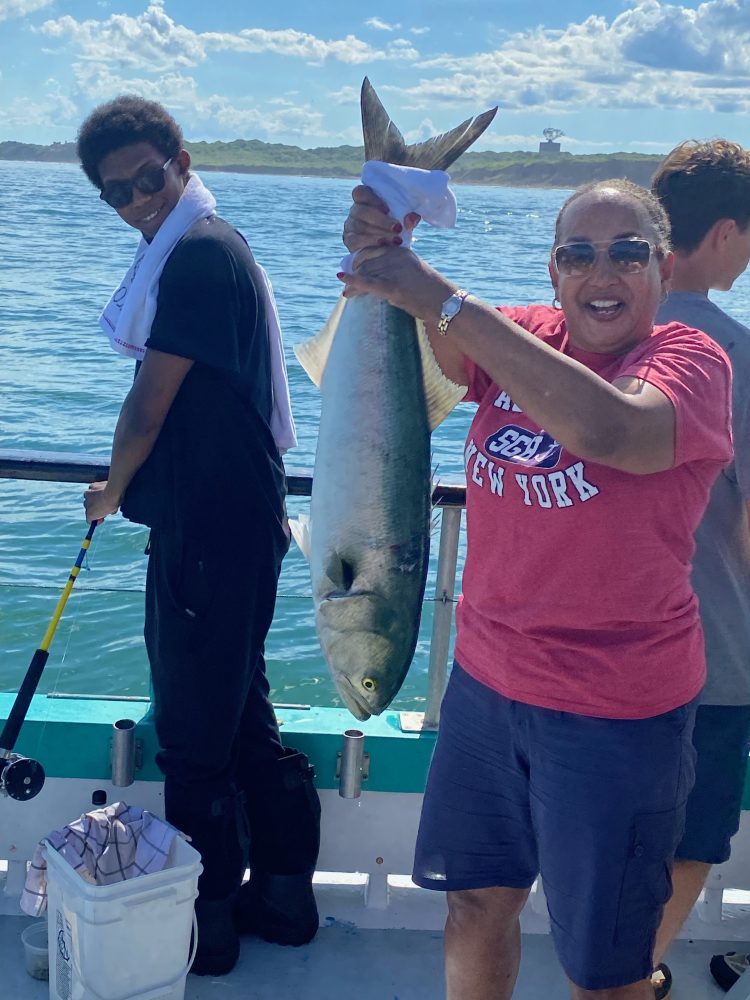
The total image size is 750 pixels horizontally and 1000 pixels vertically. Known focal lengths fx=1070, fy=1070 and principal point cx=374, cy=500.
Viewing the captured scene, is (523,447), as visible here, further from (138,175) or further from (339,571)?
(138,175)

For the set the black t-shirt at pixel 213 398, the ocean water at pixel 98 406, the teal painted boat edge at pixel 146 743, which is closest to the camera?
the black t-shirt at pixel 213 398

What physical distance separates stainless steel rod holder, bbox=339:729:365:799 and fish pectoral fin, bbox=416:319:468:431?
4.06ft

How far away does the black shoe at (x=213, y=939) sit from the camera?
2.70 m

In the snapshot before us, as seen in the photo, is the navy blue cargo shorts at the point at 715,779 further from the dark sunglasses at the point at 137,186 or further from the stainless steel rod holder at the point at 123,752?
the dark sunglasses at the point at 137,186

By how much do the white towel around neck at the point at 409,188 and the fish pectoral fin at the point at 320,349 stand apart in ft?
0.90

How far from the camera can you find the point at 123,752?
288cm

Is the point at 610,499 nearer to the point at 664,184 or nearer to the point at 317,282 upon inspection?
the point at 664,184

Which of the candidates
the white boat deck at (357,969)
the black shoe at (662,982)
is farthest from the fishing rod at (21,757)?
the black shoe at (662,982)

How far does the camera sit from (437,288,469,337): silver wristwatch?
1.78 m

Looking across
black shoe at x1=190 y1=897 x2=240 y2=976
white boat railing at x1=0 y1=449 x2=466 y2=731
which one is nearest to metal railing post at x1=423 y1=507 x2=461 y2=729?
white boat railing at x1=0 y1=449 x2=466 y2=731

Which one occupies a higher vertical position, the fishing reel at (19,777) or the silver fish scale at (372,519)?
the silver fish scale at (372,519)

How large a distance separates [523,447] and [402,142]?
0.57 m

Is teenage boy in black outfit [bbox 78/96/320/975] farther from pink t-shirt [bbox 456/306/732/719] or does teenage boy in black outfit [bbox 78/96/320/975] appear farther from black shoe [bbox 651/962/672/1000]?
black shoe [bbox 651/962/672/1000]

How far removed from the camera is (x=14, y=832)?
9.77 ft
